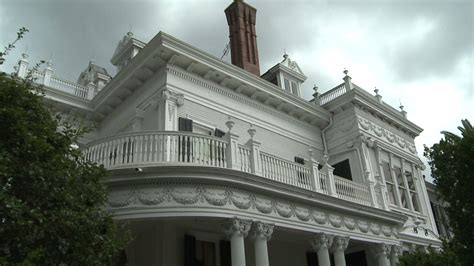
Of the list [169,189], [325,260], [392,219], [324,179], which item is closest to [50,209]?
[169,189]

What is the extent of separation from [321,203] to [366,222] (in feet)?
9.73

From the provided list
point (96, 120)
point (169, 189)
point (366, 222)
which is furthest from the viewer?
point (96, 120)

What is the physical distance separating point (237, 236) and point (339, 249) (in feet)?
15.1

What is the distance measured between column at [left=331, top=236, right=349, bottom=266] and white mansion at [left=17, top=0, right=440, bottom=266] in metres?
Result: 0.03

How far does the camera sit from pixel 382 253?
16.4 metres

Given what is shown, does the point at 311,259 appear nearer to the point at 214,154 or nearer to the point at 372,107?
the point at 214,154

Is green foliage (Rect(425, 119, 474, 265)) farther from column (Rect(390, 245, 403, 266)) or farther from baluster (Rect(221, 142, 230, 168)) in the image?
baluster (Rect(221, 142, 230, 168))

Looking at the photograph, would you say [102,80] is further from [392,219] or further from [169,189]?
[392,219]

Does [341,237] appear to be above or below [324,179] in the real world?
below

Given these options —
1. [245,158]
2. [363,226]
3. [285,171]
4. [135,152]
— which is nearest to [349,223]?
[363,226]

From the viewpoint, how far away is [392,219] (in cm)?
1709

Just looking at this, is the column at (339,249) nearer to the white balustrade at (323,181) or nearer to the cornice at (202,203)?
the cornice at (202,203)

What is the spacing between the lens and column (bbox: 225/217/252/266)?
11.4 meters

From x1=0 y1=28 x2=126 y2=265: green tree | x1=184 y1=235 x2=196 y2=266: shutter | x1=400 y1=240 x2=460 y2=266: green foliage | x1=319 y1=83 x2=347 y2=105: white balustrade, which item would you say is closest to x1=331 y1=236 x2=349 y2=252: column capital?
x1=400 y1=240 x2=460 y2=266: green foliage
